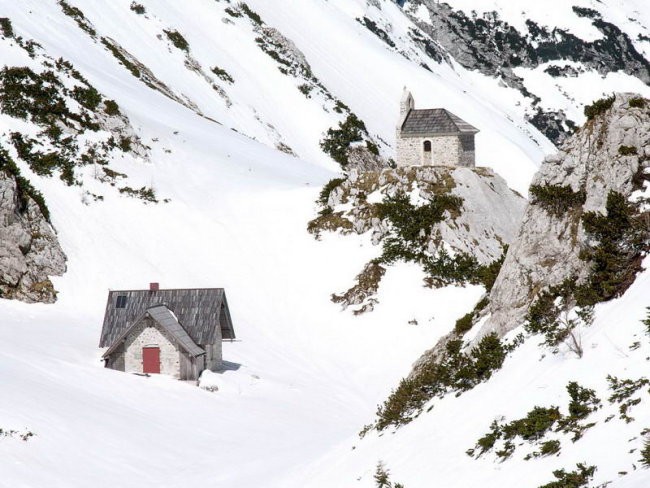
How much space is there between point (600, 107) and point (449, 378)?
8380 millimetres

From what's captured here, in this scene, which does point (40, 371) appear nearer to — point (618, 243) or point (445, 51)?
point (618, 243)

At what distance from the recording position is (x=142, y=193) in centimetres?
6006

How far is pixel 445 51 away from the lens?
6772 inches

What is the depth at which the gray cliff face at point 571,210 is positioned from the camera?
2105 cm

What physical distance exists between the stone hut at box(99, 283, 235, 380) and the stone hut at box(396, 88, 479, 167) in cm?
2479

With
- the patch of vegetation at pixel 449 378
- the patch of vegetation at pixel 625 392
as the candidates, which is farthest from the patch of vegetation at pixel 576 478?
the patch of vegetation at pixel 449 378

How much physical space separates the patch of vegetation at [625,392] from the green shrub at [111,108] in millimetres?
54758

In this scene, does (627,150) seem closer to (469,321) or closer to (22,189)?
(469,321)

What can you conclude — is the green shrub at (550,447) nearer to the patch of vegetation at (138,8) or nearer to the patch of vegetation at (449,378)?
the patch of vegetation at (449,378)

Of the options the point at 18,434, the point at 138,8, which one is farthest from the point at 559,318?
the point at 138,8

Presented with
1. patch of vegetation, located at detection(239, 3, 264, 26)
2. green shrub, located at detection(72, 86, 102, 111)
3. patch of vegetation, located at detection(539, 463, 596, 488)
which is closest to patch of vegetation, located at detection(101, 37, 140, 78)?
green shrub, located at detection(72, 86, 102, 111)

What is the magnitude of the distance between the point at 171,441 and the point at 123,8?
79.3 metres

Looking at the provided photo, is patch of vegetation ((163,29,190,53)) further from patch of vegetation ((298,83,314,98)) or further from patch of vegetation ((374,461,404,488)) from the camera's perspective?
patch of vegetation ((374,461,404,488))

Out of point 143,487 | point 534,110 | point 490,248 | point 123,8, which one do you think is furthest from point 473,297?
point 534,110
